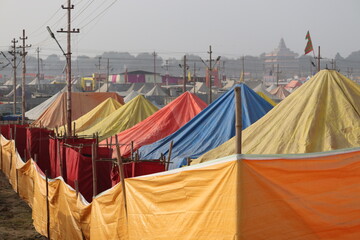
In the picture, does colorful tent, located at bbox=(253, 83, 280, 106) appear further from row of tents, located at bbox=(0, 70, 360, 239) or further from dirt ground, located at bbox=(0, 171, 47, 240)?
row of tents, located at bbox=(0, 70, 360, 239)

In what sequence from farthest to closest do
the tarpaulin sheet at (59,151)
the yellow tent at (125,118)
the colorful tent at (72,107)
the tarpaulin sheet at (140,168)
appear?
the colorful tent at (72,107)
the yellow tent at (125,118)
the tarpaulin sheet at (59,151)
the tarpaulin sheet at (140,168)

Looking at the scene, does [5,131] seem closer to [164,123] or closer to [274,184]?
[164,123]

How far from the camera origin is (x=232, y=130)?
14305 millimetres

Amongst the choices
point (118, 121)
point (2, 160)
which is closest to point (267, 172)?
point (118, 121)

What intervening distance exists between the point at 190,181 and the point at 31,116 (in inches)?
1513

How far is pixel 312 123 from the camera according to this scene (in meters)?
9.69

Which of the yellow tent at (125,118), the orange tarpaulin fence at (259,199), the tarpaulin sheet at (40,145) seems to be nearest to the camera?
the orange tarpaulin fence at (259,199)

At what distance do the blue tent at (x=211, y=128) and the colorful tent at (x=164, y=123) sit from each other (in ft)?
6.92

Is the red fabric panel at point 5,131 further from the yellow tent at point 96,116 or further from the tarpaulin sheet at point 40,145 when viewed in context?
the tarpaulin sheet at point 40,145

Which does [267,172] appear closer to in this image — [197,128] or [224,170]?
[224,170]

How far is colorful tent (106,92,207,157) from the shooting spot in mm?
17844

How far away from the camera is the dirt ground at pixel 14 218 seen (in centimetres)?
1495

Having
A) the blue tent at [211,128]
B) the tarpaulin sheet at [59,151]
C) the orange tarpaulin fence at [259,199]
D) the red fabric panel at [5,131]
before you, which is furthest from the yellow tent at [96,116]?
the orange tarpaulin fence at [259,199]

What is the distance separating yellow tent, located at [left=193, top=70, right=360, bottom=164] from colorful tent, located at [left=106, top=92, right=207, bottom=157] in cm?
681
